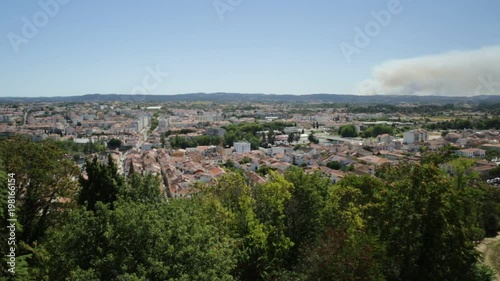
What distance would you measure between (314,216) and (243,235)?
2.11 meters

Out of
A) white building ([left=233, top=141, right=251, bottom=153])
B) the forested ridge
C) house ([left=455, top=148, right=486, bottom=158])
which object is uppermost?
the forested ridge

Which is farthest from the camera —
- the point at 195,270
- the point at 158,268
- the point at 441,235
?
the point at 441,235

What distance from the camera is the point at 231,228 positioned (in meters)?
10.1

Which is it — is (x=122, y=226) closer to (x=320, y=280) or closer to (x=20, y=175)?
(x=320, y=280)

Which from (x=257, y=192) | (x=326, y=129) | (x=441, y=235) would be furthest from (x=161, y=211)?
(x=326, y=129)

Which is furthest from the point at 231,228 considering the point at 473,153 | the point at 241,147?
the point at 241,147

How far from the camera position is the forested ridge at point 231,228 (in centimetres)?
646

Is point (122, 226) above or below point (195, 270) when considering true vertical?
above

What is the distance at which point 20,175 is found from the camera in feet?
33.7

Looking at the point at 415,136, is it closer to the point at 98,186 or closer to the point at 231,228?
the point at 231,228

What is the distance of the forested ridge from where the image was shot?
6465 millimetres

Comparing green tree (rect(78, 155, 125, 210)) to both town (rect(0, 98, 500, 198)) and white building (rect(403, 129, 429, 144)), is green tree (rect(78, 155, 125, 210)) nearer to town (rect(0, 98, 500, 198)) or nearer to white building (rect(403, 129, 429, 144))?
town (rect(0, 98, 500, 198))

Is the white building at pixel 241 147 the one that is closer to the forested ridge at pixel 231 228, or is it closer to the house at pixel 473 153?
the house at pixel 473 153


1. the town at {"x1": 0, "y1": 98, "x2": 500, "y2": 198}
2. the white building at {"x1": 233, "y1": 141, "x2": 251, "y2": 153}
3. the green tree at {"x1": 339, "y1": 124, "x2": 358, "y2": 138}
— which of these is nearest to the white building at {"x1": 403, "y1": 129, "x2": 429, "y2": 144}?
the town at {"x1": 0, "y1": 98, "x2": 500, "y2": 198}
